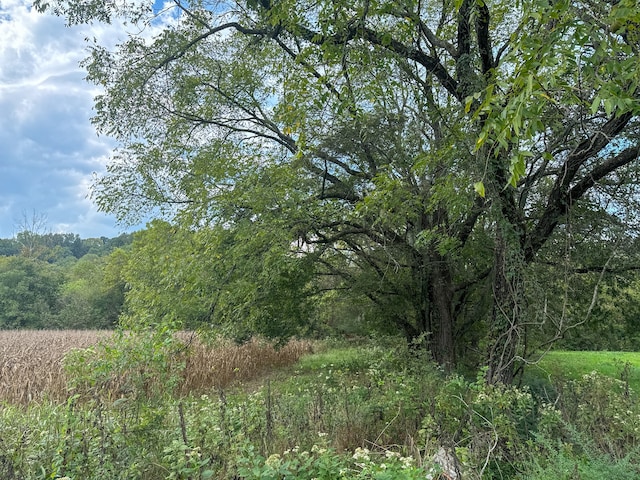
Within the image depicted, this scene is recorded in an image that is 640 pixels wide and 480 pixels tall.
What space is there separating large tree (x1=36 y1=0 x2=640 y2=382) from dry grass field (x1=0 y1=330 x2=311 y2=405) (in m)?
2.93

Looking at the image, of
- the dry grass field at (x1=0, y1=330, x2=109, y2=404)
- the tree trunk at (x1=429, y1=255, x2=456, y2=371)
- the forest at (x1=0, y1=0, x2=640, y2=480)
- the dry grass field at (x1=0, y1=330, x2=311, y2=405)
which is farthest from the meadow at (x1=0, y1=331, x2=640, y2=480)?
the dry grass field at (x1=0, y1=330, x2=109, y2=404)

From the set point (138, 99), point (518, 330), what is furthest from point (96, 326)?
point (518, 330)

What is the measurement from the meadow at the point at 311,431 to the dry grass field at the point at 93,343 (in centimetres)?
119

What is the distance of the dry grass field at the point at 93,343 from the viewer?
6.88 metres

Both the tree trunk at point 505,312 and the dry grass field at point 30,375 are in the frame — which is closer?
the tree trunk at point 505,312

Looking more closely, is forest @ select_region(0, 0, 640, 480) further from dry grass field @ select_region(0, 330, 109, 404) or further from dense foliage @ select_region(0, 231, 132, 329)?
dense foliage @ select_region(0, 231, 132, 329)

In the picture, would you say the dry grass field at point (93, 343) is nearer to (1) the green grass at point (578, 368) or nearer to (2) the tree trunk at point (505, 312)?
(2) the tree trunk at point (505, 312)

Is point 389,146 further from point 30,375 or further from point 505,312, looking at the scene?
point 30,375

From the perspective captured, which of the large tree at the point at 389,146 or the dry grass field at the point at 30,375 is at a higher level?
the large tree at the point at 389,146

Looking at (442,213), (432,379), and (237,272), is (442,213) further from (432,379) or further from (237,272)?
(237,272)

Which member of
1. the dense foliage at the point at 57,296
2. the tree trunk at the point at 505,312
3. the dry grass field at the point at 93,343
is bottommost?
the dry grass field at the point at 93,343

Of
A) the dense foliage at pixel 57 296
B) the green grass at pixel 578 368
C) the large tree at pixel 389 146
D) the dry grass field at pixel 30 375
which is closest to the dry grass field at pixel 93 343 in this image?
the dry grass field at pixel 30 375

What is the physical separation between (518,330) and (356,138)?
157 inches

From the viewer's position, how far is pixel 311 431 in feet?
11.8
